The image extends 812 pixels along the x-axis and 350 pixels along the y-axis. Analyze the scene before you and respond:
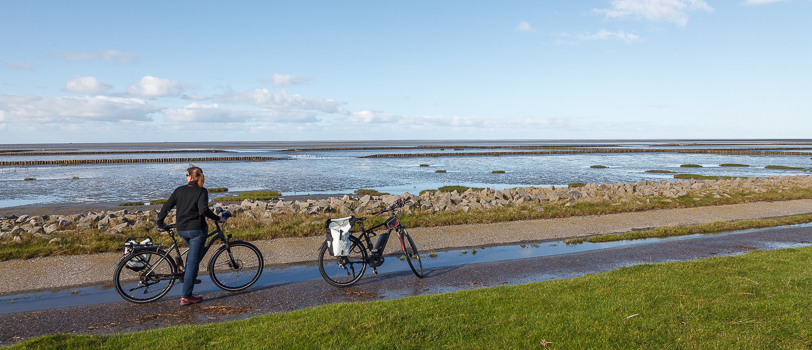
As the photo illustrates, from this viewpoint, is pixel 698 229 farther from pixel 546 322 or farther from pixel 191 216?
pixel 191 216

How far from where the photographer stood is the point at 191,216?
8172mm

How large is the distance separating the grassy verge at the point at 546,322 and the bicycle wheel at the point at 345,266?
204 centimetres

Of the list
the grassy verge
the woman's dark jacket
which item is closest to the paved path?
the woman's dark jacket

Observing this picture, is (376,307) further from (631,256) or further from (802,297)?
(631,256)

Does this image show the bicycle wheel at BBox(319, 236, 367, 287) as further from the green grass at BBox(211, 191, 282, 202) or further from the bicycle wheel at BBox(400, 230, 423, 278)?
the green grass at BBox(211, 191, 282, 202)

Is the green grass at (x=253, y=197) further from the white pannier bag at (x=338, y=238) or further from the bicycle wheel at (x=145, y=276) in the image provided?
the white pannier bag at (x=338, y=238)

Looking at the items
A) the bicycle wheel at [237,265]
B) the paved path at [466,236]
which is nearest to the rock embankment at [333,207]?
the paved path at [466,236]

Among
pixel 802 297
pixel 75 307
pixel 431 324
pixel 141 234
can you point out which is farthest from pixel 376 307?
pixel 141 234

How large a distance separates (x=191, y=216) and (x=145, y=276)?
1457 millimetres

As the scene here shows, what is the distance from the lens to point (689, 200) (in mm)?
22906

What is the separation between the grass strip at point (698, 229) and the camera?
48.1ft

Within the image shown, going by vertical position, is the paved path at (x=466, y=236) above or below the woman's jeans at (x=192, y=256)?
below

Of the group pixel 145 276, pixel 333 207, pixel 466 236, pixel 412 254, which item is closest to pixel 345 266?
pixel 412 254

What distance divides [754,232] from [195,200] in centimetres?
1703
